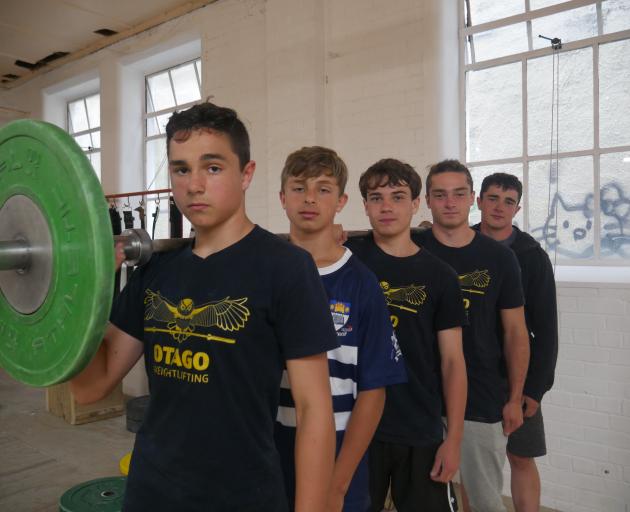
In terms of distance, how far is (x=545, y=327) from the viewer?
203 cm

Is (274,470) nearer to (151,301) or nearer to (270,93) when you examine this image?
(151,301)

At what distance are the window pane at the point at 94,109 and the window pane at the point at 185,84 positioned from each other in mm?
1341

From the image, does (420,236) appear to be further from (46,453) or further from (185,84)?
(185,84)

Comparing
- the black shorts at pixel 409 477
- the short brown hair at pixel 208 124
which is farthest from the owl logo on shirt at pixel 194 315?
the black shorts at pixel 409 477

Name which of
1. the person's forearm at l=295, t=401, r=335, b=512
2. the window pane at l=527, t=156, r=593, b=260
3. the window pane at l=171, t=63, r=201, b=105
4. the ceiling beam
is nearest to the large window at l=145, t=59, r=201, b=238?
the window pane at l=171, t=63, r=201, b=105

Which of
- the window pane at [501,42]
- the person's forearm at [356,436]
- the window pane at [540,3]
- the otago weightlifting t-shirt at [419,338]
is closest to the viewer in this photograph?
the person's forearm at [356,436]

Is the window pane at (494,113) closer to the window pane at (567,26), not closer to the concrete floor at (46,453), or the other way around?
the window pane at (567,26)

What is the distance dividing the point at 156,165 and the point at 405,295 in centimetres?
432

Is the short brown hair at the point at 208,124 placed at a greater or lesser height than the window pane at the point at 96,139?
lesser

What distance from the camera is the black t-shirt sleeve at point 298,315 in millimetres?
923

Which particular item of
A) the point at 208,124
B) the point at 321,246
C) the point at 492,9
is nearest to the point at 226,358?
the point at 208,124

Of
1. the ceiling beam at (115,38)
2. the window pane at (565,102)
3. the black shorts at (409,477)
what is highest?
the ceiling beam at (115,38)

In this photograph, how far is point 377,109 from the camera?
10.7 ft

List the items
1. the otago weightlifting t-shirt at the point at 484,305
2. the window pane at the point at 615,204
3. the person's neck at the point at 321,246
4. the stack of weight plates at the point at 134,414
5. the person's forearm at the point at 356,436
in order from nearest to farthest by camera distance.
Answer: the person's forearm at the point at 356,436
the person's neck at the point at 321,246
the otago weightlifting t-shirt at the point at 484,305
the window pane at the point at 615,204
the stack of weight plates at the point at 134,414
